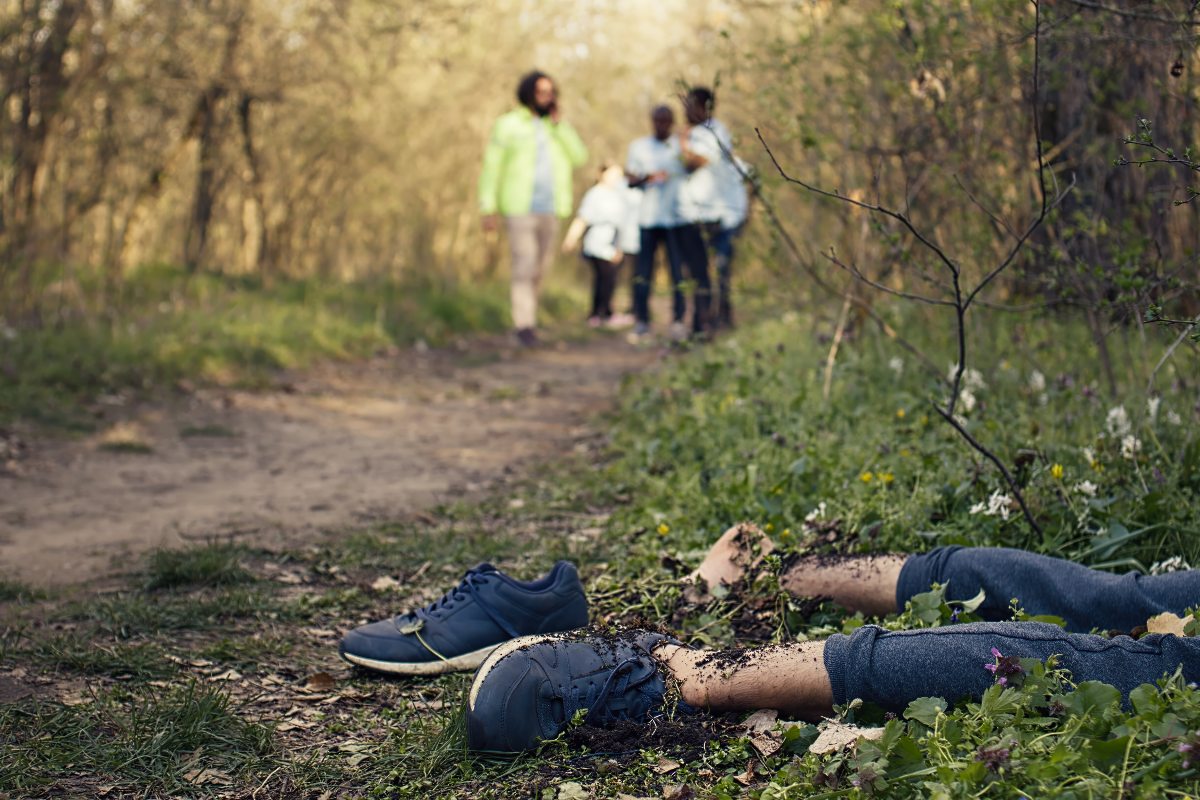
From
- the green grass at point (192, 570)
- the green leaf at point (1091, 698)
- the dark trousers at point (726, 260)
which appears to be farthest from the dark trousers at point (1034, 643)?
the dark trousers at point (726, 260)

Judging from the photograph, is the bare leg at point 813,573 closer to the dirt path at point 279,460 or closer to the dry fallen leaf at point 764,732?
the dry fallen leaf at point 764,732

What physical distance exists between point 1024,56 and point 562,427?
11.0ft

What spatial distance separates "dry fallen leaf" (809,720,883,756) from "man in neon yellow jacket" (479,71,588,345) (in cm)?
756

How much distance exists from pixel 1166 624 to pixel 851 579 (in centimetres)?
77

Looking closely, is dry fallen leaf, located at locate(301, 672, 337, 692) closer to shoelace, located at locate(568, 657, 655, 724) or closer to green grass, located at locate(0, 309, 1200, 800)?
green grass, located at locate(0, 309, 1200, 800)

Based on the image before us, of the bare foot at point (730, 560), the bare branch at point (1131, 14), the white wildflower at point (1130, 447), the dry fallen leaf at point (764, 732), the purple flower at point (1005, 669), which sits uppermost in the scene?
the bare branch at point (1131, 14)

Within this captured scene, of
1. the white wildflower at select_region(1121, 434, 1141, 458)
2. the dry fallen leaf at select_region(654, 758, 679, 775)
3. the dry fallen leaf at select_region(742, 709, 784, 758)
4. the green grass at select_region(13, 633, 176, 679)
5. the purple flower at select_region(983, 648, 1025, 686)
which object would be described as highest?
the white wildflower at select_region(1121, 434, 1141, 458)

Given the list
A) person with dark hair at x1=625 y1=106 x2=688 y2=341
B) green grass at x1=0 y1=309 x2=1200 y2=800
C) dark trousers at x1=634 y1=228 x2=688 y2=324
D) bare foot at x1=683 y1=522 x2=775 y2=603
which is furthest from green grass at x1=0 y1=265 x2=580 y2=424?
bare foot at x1=683 y1=522 x2=775 y2=603

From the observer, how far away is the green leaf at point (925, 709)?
2.11 meters

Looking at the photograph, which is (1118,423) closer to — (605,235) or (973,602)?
(973,602)

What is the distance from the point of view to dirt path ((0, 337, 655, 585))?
4.28 metres

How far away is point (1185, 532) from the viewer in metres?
3.12

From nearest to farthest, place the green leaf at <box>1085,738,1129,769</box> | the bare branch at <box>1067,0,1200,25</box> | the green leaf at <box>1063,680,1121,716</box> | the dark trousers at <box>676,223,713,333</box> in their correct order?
the green leaf at <box>1085,738,1129,769</box>
the green leaf at <box>1063,680,1121,716</box>
the bare branch at <box>1067,0,1200,25</box>
the dark trousers at <box>676,223,713,333</box>

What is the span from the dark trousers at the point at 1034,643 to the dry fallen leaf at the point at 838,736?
0.20 ft
